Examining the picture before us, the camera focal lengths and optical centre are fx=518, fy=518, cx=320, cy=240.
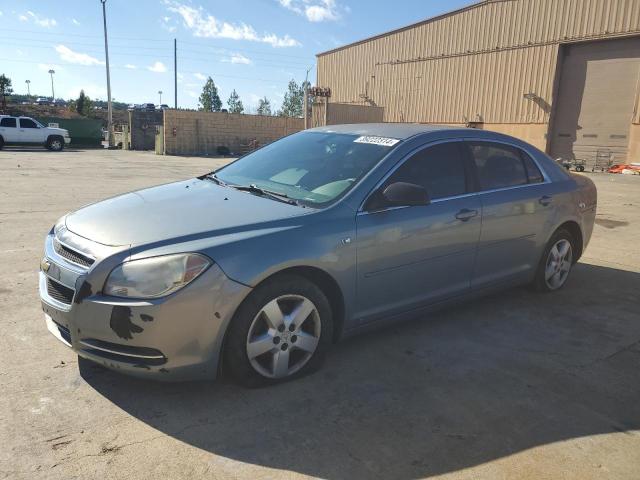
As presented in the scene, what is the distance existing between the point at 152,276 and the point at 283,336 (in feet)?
2.82

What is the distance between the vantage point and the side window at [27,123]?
28.9m

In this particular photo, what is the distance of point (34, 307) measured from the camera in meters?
4.25

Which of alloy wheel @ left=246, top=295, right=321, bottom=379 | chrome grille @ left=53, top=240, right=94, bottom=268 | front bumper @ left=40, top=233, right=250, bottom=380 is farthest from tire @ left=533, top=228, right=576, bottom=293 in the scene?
chrome grille @ left=53, top=240, right=94, bottom=268

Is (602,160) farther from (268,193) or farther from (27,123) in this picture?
(27,123)

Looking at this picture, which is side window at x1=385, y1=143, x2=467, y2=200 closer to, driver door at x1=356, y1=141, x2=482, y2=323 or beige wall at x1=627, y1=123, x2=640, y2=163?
driver door at x1=356, y1=141, x2=482, y2=323

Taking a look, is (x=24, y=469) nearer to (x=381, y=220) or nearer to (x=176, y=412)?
(x=176, y=412)

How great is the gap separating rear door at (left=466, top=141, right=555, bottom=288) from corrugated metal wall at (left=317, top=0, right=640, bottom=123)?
2339 cm

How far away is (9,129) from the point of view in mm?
28594

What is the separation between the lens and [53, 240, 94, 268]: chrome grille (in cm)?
287

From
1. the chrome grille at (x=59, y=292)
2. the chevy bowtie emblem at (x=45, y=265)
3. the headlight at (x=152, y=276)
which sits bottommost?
the chrome grille at (x=59, y=292)

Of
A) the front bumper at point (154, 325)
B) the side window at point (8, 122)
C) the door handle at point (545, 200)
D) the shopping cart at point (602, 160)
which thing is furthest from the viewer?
the side window at point (8, 122)

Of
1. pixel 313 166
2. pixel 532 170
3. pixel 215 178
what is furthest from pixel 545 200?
pixel 215 178

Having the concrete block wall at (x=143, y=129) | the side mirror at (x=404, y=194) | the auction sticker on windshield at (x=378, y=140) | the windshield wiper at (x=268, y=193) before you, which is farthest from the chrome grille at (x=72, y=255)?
the concrete block wall at (x=143, y=129)

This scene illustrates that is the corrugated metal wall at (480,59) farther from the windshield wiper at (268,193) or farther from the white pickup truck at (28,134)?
the windshield wiper at (268,193)
